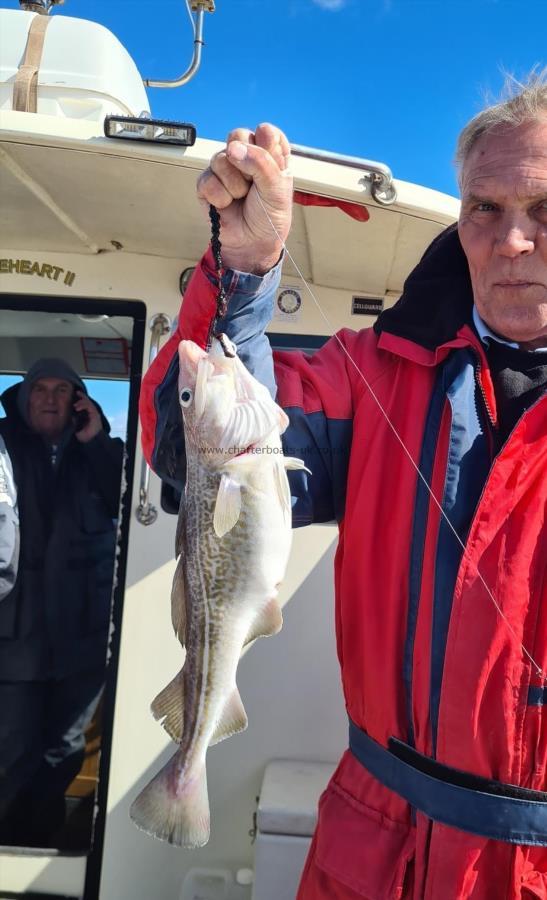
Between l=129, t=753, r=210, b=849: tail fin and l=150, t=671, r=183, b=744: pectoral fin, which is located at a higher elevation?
l=150, t=671, r=183, b=744: pectoral fin

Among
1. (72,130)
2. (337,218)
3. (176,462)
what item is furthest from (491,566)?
(72,130)

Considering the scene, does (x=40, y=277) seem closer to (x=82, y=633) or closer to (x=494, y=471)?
(x=82, y=633)

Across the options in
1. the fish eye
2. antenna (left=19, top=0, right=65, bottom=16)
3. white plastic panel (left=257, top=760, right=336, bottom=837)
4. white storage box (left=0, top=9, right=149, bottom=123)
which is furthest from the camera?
antenna (left=19, top=0, right=65, bottom=16)

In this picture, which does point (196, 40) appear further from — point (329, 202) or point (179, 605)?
point (179, 605)

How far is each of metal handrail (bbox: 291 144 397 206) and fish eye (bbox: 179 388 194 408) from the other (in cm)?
132

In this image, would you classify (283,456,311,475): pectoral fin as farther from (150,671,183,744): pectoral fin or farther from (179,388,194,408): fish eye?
(150,671,183,744): pectoral fin

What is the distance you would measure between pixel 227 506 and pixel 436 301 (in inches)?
32.0

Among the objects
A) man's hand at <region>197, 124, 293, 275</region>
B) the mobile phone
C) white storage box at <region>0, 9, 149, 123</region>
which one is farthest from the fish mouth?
the mobile phone

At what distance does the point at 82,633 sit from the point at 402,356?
332 centimetres

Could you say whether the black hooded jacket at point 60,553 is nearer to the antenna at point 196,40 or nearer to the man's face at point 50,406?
the man's face at point 50,406

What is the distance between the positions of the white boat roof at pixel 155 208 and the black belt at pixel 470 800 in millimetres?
1945

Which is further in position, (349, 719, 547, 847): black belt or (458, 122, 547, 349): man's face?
(458, 122, 547, 349): man's face

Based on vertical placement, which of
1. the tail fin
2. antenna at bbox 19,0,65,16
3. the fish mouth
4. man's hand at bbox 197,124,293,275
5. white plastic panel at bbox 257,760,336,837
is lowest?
white plastic panel at bbox 257,760,336,837

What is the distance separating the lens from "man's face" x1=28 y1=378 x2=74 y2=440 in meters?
4.43
